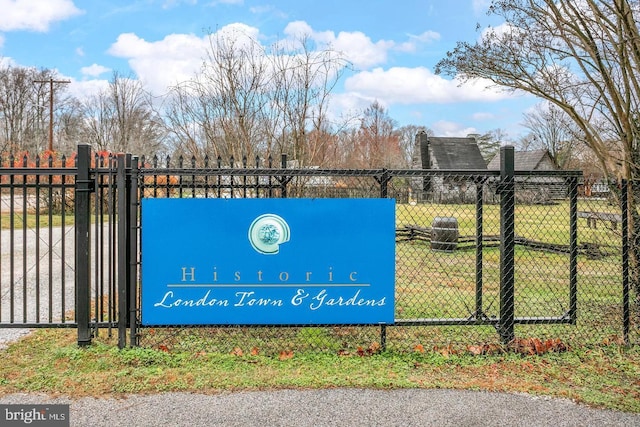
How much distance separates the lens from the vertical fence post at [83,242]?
422cm

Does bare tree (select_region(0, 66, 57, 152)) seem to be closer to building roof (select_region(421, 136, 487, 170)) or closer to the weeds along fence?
building roof (select_region(421, 136, 487, 170))

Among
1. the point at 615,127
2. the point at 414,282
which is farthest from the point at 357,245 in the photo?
the point at 414,282

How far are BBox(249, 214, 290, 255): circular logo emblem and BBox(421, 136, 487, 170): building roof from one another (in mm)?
35625

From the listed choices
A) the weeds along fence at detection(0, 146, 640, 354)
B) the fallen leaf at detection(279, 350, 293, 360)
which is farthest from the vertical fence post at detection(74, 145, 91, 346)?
the fallen leaf at detection(279, 350, 293, 360)

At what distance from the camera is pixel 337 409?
3230 millimetres

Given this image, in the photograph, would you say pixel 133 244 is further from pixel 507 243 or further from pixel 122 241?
pixel 507 243

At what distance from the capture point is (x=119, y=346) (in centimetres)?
424

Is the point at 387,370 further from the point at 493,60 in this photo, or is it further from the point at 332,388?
the point at 493,60

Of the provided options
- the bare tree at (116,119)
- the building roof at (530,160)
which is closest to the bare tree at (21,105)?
the bare tree at (116,119)

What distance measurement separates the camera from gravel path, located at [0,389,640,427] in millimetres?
3053

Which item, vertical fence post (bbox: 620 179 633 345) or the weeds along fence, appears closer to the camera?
the weeds along fence

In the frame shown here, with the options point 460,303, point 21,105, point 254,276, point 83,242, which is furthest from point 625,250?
point 21,105

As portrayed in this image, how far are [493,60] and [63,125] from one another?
126ft

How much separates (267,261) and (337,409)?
147 cm
